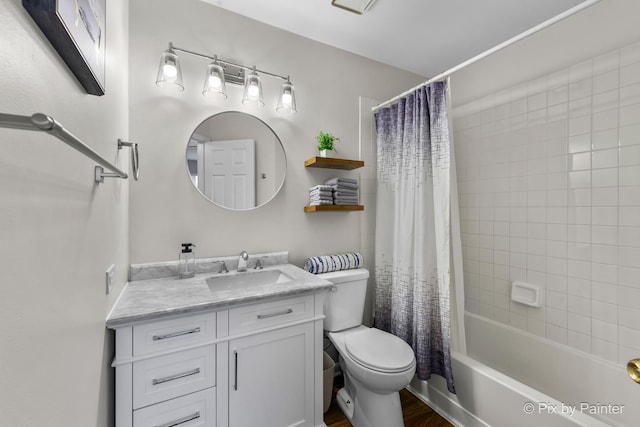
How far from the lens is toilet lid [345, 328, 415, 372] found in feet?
4.67

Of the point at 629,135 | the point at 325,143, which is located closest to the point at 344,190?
the point at 325,143

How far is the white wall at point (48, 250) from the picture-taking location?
45 cm

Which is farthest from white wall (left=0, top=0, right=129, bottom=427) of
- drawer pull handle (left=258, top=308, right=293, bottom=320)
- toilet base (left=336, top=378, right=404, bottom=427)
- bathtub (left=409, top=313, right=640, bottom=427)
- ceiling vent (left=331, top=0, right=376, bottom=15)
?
bathtub (left=409, top=313, right=640, bottom=427)

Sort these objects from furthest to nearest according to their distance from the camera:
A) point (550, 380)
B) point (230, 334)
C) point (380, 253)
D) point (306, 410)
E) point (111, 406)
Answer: point (380, 253), point (550, 380), point (306, 410), point (230, 334), point (111, 406)

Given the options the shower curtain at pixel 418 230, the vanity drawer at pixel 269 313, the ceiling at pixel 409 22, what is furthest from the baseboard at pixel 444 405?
the ceiling at pixel 409 22

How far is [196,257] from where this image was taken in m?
1.69

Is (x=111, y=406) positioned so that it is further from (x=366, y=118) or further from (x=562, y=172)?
(x=562, y=172)

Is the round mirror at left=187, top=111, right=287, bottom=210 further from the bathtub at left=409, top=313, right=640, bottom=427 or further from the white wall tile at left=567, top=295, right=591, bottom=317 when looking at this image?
the white wall tile at left=567, top=295, right=591, bottom=317

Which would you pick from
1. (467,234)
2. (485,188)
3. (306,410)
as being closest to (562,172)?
(485,188)

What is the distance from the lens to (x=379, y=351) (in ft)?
5.14

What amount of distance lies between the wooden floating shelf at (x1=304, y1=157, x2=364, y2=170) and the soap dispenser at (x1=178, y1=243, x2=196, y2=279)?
3.20ft

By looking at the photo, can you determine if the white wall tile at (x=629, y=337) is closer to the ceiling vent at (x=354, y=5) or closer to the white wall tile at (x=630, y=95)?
the white wall tile at (x=630, y=95)

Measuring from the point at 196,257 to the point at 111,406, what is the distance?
31.2 inches

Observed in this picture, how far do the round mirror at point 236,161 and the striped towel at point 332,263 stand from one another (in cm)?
55
